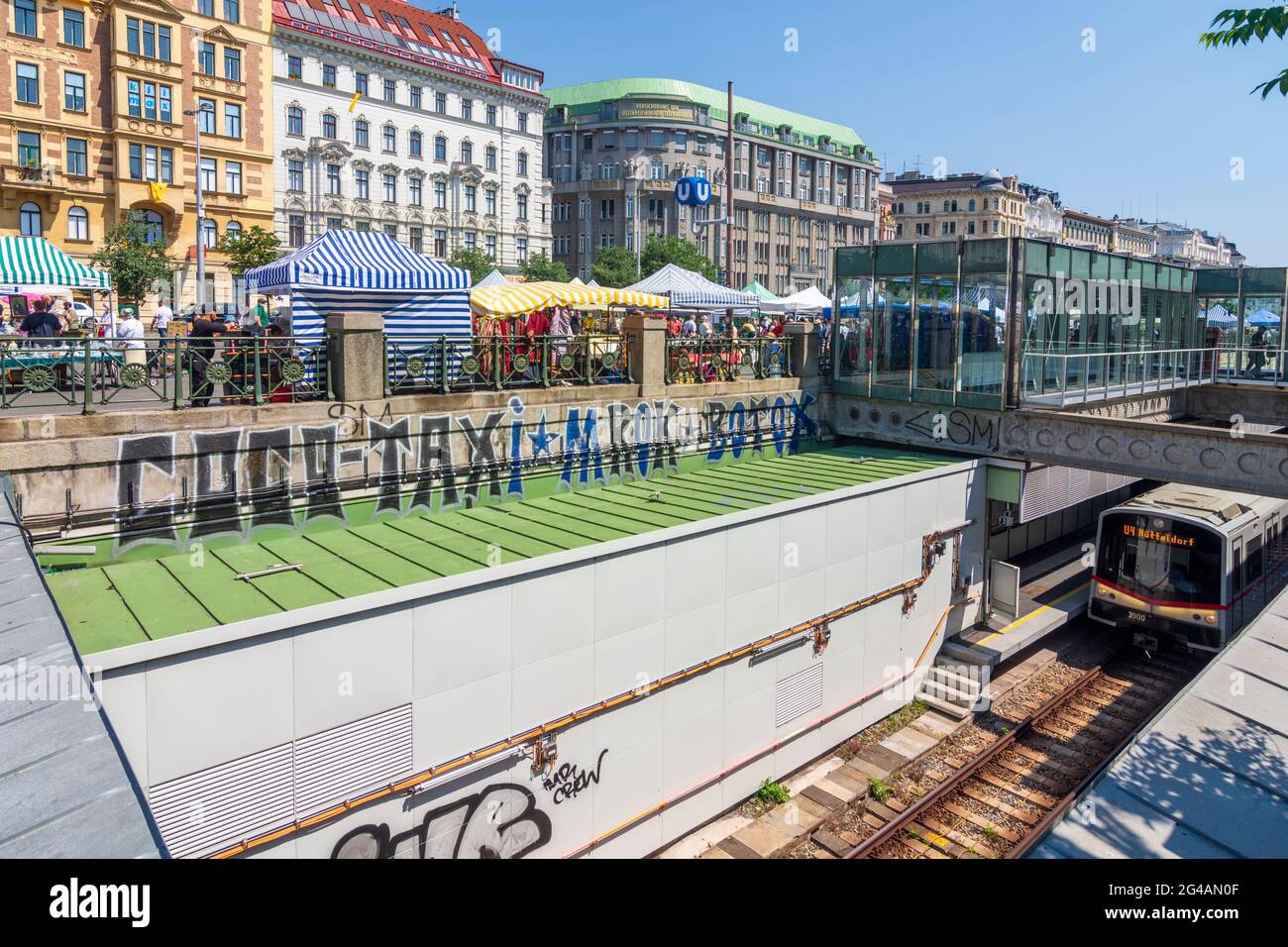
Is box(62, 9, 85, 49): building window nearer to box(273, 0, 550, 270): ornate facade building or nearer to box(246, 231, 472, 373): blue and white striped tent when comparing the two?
box(273, 0, 550, 270): ornate facade building

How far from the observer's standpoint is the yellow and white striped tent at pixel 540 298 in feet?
58.2

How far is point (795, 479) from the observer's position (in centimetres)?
1780

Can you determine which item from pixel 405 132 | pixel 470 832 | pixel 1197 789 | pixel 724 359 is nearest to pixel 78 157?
pixel 405 132

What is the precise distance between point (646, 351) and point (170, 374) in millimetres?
8670

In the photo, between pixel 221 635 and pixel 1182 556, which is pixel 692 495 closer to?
pixel 221 635

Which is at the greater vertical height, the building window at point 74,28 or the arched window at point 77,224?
the building window at point 74,28

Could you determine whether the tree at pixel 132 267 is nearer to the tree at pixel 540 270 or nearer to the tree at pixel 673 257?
the tree at pixel 540 270

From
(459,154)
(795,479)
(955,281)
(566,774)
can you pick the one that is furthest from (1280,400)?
(459,154)

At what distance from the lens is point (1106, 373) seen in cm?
2205

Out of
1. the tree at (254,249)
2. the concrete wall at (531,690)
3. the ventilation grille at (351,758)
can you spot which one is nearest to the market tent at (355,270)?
the concrete wall at (531,690)

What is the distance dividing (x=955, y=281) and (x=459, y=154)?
47572mm

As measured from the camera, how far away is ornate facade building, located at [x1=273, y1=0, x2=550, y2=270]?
170ft

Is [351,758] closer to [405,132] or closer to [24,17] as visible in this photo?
[24,17]

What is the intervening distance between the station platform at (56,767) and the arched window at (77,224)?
44.9m
